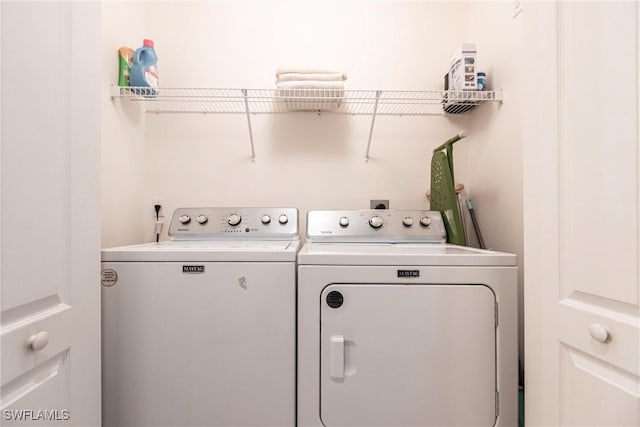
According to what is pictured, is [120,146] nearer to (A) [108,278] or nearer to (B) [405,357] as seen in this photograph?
(A) [108,278]

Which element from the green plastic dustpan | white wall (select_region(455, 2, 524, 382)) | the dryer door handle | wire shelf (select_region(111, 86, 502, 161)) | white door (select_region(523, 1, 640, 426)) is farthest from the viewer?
wire shelf (select_region(111, 86, 502, 161))

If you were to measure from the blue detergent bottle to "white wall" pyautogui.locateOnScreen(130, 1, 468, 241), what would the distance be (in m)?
0.28

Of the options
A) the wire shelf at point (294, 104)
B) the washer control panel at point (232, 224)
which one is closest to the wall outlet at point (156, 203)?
the washer control panel at point (232, 224)

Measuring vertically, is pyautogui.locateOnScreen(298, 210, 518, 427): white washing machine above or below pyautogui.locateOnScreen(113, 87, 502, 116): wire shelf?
below

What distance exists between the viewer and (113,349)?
1.06m

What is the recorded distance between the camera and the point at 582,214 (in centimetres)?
77

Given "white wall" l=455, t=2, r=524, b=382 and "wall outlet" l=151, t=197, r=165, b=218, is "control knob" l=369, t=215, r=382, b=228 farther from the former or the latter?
"wall outlet" l=151, t=197, r=165, b=218

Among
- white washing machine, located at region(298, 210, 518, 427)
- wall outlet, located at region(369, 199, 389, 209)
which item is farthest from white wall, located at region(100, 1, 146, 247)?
wall outlet, located at region(369, 199, 389, 209)

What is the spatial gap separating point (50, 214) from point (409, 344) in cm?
114

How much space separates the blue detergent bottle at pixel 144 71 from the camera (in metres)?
1.57

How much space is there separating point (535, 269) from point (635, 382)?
330 millimetres

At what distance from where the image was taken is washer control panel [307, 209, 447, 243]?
1.56 meters

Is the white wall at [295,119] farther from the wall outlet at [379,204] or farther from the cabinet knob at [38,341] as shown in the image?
the cabinet knob at [38,341]

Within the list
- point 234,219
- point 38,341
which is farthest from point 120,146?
point 38,341
